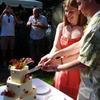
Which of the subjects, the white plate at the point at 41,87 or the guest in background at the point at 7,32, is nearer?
the white plate at the point at 41,87

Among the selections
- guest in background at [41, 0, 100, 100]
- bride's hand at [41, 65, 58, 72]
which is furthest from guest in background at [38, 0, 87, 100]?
guest in background at [41, 0, 100, 100]

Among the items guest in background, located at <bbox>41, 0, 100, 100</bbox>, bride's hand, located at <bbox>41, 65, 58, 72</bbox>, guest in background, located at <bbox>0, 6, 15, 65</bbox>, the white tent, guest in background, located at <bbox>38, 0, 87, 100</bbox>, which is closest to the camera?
guest in background, located at <bbox>41, 0, 100, 100</bbox>

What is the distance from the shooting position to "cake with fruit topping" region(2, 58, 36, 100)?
8.70ft

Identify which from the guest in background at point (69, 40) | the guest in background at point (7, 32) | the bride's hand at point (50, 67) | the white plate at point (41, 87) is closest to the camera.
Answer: the bride's hand at point (50, 67)

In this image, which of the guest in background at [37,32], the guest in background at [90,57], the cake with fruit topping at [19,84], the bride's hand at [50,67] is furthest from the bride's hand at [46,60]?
the guest in background at [37,32]

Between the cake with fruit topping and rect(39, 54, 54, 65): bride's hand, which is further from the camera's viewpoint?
rect(39, 54, 54, 65): bride's hand

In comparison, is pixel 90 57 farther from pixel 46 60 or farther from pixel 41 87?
pixel 41 87

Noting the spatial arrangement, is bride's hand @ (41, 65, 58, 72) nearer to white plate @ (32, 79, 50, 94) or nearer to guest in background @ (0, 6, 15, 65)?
white plate @ (32, 79, 50, 94)

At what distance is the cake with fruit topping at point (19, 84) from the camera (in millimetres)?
2650

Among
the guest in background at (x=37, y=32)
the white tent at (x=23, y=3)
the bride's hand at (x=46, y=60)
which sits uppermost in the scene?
the bride's hand at (x=46, y=60)

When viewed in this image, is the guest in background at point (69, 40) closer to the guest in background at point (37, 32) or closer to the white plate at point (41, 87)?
the white plate at point (41, 87)

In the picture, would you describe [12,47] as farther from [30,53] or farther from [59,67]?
[59,67]

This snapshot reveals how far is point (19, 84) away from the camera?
8.67 ft

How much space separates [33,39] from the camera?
8578 millimetres
